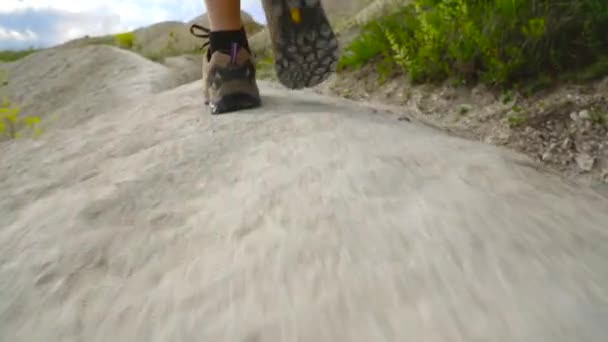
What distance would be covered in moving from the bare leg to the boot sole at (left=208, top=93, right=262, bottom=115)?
1.25 feet

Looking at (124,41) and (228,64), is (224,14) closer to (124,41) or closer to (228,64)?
(228,64)

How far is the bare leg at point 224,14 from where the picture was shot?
2.43 metres

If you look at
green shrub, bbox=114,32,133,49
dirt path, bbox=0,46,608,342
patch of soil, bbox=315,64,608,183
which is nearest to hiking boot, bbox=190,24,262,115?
dirt path, bbox=0,46,608,342

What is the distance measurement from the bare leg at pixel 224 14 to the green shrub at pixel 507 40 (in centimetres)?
114

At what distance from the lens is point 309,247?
1072 millimetres

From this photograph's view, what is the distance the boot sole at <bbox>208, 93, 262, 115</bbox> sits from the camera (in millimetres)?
2436

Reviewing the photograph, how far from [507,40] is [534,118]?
574 millimetres

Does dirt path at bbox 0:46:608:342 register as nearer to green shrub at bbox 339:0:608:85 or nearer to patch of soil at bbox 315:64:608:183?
patch of soil at bbox 315:64:608:183

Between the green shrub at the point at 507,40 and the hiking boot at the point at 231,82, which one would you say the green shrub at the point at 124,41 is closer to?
the hiking boot at the point at 231,82

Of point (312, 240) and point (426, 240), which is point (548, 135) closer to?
point (426, 240)

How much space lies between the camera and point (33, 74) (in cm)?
683

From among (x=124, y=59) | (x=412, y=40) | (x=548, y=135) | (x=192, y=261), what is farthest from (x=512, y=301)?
(x=124, y=59)

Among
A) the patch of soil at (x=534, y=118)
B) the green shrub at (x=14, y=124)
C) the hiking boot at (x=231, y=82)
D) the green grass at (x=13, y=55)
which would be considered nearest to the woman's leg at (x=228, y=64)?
the hiking boot at (x=231, y=82)

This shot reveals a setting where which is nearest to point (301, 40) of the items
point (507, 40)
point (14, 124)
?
point (507, 40)
